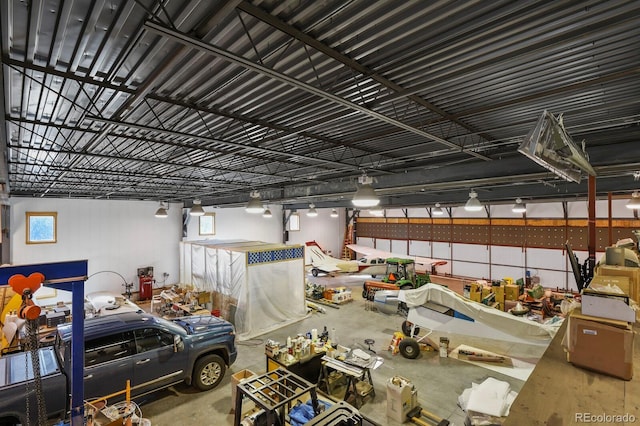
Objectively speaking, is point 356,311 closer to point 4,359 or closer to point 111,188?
point 4,359

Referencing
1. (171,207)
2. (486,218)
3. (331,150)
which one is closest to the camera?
(331,150)

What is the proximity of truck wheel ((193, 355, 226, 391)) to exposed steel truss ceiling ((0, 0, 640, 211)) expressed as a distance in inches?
194

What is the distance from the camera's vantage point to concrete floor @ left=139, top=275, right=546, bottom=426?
6.17 metres

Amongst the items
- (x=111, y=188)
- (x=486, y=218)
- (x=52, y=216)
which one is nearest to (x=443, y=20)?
(x=111, y=188)

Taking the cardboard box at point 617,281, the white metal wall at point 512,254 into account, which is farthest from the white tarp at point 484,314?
the white metal wall at point 512,254

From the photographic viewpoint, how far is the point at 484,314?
7.86m

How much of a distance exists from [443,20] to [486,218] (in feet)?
64.7

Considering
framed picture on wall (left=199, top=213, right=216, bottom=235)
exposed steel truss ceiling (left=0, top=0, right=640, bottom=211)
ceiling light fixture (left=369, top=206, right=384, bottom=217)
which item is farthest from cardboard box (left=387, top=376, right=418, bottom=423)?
framed picture on wall (left=199, top=213, right=216, bottom=235)

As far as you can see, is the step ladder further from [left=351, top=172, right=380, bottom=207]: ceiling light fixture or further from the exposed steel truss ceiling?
[left=351, top=172, right=380, bottom=207]: ceiling light fixture

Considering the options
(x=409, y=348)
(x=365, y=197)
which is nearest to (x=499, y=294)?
(x=409, y=348)

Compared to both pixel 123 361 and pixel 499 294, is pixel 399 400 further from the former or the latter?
pixel 499 294

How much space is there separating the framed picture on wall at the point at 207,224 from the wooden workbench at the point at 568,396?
18.8 meters

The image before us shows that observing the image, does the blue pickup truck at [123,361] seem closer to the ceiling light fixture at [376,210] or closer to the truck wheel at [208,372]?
the truck wheel at [208,372]

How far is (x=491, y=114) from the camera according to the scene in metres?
5.29
